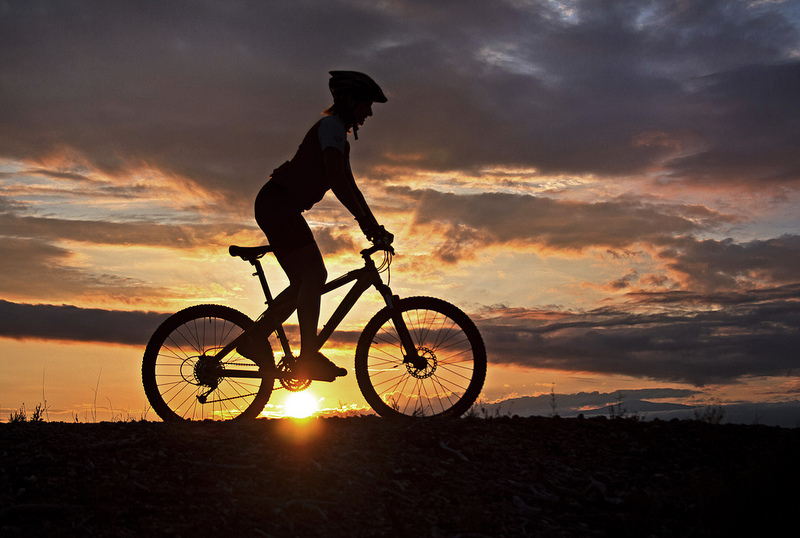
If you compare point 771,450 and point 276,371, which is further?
point 276,371

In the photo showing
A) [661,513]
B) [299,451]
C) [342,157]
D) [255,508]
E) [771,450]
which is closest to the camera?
[255,508]

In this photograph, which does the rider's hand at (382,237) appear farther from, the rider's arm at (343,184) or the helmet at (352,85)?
the helmet at (352,85)

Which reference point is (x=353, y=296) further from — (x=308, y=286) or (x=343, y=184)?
(x=343, y=184)

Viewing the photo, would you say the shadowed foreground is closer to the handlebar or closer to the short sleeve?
the handlebar

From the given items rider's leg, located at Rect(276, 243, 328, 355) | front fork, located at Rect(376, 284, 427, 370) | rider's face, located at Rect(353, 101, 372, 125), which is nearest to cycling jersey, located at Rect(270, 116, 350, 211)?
rider's face, located at Rect(353, 101, 372, 125)

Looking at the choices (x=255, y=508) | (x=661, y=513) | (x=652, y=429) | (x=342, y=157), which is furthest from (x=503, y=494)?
(x=342, y=157)

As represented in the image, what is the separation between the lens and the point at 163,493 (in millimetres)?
4676

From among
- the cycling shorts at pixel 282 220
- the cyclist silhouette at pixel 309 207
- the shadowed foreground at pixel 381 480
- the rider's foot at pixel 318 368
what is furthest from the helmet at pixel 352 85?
the shadowed foreground at pixel 381 480

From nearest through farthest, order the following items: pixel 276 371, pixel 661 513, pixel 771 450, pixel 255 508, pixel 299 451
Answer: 1. pixel 255 508
2. pixel 661 513
3. pixel 299 451
4. pixel 771 450
5. pixel 276 371

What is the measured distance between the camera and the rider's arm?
21.2 feet

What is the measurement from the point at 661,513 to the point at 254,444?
330cm

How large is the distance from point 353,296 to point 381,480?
2452mm

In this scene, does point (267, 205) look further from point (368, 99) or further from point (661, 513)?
point (661, 513)

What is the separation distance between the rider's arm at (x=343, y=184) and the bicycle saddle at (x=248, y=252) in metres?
1.05
